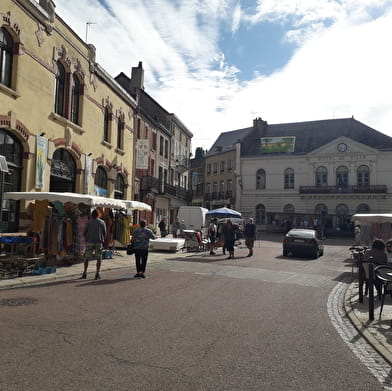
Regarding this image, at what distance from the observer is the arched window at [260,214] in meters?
52.2

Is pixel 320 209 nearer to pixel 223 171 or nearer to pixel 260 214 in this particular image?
pixel 260 214

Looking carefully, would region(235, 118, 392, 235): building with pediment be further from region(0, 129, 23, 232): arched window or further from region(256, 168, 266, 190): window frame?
region(0, 129, 23, 232): arched window

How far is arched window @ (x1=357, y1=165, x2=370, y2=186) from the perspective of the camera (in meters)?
48.2

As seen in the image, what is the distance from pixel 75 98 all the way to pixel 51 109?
281cm

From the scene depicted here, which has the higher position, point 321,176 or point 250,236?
point 321,176

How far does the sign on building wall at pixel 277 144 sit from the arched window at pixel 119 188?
105 feet

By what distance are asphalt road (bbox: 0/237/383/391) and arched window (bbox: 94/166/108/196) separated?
40.7 ft

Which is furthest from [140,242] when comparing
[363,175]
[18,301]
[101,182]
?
[363,175]

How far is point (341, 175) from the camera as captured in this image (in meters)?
49.5

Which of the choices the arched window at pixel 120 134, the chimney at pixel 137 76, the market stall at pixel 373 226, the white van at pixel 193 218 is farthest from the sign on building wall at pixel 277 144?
the market stall at pixel 373 226

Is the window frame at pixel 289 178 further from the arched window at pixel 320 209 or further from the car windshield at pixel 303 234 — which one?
the car windshield at pixel 303 234

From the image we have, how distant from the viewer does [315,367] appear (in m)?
4.56

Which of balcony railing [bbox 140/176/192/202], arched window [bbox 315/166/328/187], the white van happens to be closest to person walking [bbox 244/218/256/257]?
the white van

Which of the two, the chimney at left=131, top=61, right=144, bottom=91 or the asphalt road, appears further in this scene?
the chimney at left=131, top=61, right=144, bottom=91
